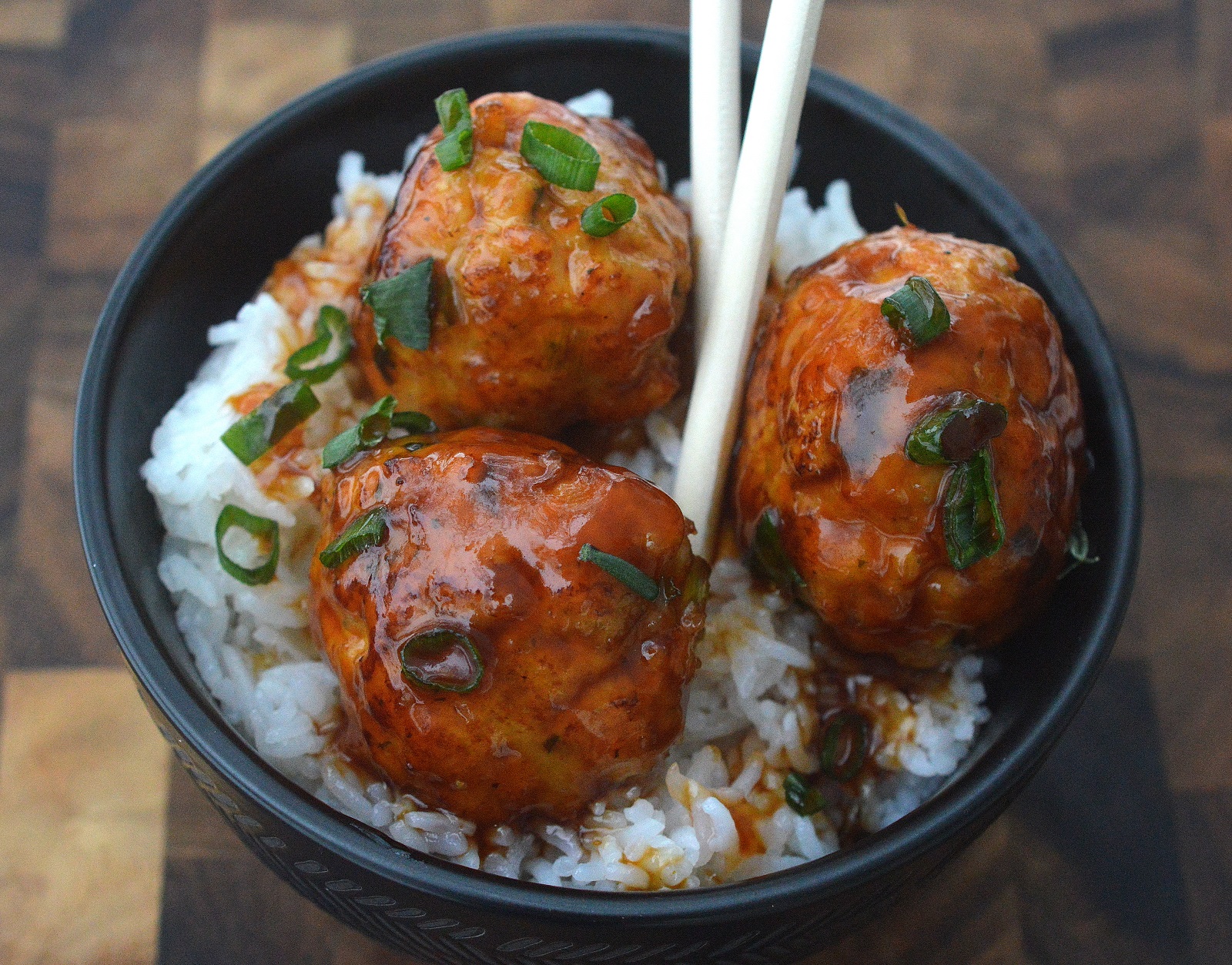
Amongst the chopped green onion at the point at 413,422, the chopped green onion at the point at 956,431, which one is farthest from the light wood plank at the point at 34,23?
the chopped green onion at the point at 956,431

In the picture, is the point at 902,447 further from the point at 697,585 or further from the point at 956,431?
the point at 697,585

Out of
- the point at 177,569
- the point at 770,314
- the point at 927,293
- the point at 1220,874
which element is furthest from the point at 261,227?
the point at 1220,874

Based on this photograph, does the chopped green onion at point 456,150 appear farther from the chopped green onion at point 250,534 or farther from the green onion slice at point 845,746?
the green onion slice at point 845,746

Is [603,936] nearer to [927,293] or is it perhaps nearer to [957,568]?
[957,568]

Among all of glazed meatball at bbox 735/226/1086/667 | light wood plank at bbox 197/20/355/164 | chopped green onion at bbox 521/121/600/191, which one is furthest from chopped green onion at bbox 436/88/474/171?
light wood plank at bbox 197/20/355/164

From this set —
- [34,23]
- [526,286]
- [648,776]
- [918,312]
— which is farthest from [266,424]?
[34,23]

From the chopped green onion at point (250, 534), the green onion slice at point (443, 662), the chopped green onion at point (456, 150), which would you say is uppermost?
the chopped green onion at point (456, 150)
